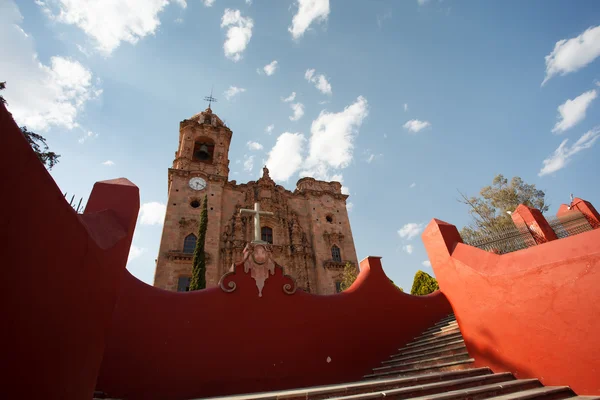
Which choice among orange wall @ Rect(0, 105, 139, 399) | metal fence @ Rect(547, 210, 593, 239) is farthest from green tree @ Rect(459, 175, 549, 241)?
orange wall @ Rect(0, 105, 139, 399)

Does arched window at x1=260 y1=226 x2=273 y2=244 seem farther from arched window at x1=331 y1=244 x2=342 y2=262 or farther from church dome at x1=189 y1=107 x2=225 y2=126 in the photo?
church dome at x1=189 y1=107 x2=225 y2=126

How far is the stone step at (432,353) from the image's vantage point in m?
5.80

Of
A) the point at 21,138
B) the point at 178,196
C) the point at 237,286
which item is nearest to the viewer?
the point at 21,138

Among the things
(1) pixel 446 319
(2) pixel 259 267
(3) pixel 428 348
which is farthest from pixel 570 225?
(2) pixel 259 267

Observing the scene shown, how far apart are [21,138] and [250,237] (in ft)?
59.0

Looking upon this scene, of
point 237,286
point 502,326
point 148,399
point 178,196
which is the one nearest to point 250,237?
point 178,196

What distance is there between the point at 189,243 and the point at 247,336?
13426mm

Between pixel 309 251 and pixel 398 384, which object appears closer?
pixel 398 384

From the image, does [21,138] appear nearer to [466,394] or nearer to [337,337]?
[466,394]

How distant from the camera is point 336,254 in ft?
69.1

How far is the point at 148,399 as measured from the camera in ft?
15.7

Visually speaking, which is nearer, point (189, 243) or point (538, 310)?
point (538, 310)

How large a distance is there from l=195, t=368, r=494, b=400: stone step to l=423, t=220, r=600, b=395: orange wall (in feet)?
1.82

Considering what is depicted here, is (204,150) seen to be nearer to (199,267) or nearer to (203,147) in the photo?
(203,147)
